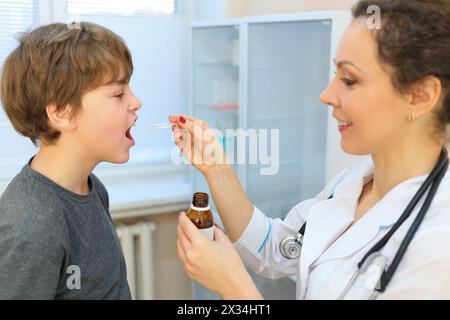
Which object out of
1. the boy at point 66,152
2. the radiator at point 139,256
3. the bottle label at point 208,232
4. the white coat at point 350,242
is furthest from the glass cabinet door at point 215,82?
the bottle label at point 208,232

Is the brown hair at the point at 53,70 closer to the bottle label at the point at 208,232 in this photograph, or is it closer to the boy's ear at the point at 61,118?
the boy's ear at the point at 61,118

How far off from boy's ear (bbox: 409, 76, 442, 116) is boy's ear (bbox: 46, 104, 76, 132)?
0.80 m

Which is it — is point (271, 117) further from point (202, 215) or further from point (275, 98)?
point (202, 215)

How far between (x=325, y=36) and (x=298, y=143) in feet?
1.56

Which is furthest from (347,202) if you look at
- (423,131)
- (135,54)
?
(135,54)

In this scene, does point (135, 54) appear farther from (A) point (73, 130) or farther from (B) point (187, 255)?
(B) point (187, 255)

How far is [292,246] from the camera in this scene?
1.23 metres

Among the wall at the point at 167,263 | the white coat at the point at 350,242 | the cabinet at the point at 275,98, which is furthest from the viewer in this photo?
the wall at the point at 167,263

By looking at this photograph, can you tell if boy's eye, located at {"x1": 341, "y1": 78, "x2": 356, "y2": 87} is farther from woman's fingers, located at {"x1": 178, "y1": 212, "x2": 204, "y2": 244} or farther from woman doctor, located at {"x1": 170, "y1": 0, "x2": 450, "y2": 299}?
woman's fingers, located at {"x1": 178, "y1": 212, "x2": 204, "y2": 244}

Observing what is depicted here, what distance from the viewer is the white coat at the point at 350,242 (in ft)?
2.81

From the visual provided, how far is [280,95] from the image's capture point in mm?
2021

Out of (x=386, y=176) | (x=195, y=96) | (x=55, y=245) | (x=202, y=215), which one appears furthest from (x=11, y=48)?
(x=386, y=176)

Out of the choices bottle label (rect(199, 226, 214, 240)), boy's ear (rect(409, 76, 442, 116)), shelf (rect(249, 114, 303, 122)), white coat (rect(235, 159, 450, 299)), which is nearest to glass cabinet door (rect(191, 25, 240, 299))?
shelf (rect(249, 114, 303, 122))

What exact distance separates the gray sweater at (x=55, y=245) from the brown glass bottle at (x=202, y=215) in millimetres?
299
